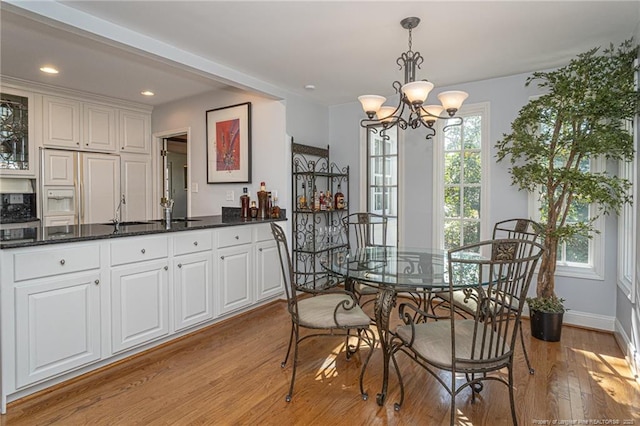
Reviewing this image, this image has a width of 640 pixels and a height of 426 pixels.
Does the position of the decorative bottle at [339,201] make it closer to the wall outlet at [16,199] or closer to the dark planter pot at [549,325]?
the dark planter pot at [549,325]

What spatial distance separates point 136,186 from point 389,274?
416cm

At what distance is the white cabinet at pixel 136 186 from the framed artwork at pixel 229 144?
4.10 feet

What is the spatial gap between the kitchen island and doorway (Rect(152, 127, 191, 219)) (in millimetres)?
1802

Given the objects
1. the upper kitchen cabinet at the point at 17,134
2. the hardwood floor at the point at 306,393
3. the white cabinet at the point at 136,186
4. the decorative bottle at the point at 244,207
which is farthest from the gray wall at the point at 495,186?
the upper kitchen cabinet at the point at 17,134

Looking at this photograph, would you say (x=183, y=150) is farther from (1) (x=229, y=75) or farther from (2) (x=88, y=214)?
(1) (x=229, y=75)

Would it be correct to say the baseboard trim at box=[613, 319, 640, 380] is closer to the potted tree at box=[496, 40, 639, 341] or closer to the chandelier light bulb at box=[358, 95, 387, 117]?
the potted tree at box=[496, 40, 639, 341]

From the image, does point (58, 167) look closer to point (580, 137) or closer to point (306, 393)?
point (306, 393)

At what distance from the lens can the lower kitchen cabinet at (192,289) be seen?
2928mm

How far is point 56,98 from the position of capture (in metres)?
4.18

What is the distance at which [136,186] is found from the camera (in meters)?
4.99

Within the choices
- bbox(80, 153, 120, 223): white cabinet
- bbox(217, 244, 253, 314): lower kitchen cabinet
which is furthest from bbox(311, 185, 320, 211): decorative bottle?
bbox(80, 153, 120, 223): white cabinet

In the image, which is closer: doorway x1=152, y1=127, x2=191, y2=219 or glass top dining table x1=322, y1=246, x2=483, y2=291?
glass top dining table x1=322, y1=246, x2=483, y2=291

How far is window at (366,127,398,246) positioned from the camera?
14.2 feet

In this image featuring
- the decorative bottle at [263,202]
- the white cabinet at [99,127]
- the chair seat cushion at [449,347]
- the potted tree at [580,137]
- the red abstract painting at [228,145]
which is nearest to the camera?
the chair seat cushion at [449,347]
